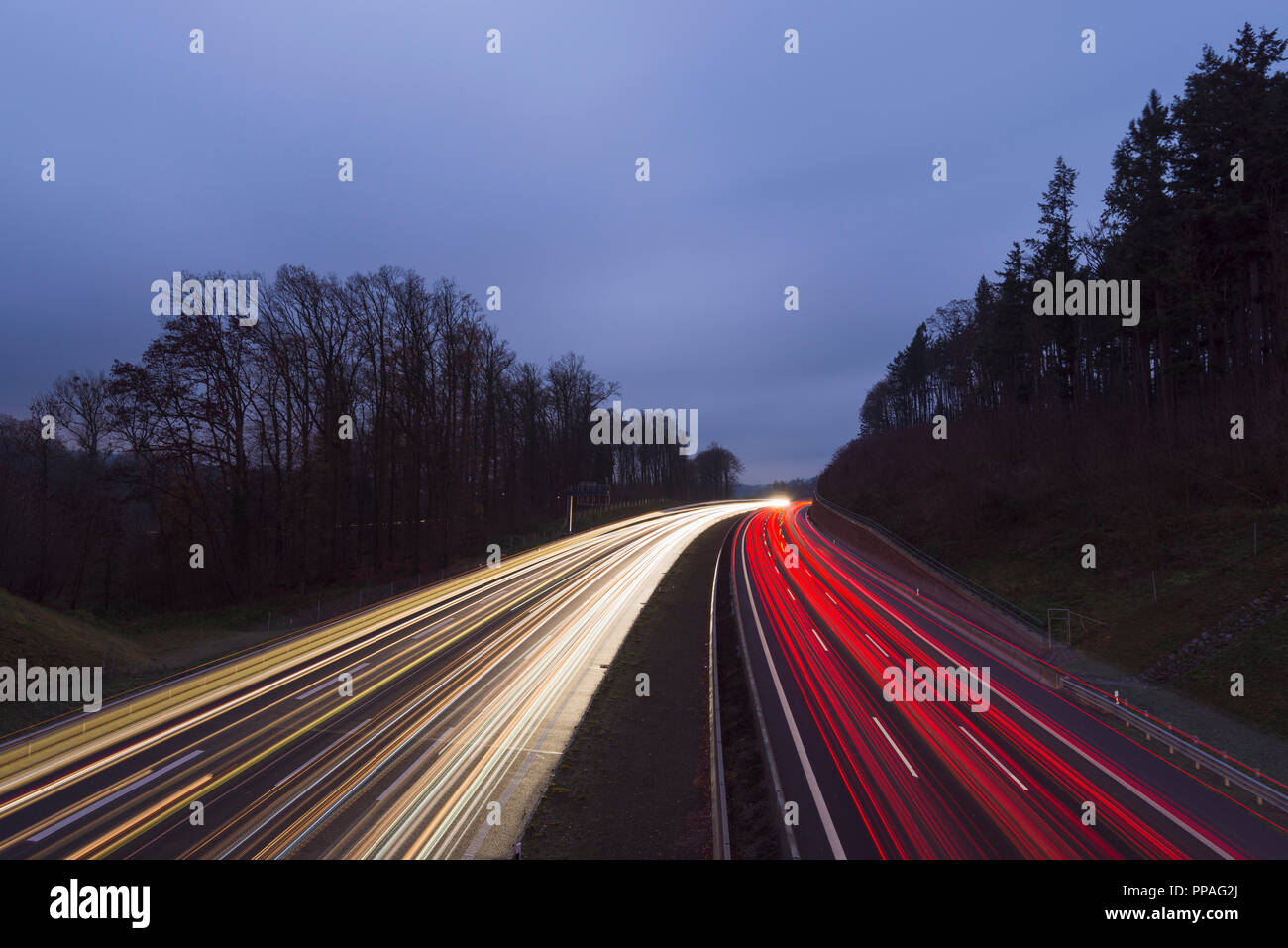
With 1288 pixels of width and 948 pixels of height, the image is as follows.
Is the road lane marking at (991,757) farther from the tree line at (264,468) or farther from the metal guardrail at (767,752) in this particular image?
the tree line at (264,468)

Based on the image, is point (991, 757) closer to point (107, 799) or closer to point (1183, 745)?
point (1183, 745)

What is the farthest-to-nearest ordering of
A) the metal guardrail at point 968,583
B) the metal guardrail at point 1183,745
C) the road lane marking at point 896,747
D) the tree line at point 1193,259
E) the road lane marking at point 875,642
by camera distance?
the tree line at point 1193,259 < the metal guardrail at point 968,583 < the road lane marking at point 875,642 < the road lane marking at point 896,747 < the metal guardrail at point 1183,745

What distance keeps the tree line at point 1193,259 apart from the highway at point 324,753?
112 feet

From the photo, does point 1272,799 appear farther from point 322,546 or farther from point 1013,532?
point 322,546

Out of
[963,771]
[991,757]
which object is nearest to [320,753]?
[963,771]

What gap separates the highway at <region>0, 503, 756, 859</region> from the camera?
29.4 feet

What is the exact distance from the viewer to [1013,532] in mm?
31094

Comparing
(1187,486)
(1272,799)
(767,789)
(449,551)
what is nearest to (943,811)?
(767,789)

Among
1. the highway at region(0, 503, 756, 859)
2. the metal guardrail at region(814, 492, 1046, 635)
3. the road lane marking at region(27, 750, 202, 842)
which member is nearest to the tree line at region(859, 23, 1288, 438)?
the metal guardrail at region(814, 492, 1046, 635)

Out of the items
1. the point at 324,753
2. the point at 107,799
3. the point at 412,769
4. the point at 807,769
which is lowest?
the point at 807,769

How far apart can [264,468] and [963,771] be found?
133 ft

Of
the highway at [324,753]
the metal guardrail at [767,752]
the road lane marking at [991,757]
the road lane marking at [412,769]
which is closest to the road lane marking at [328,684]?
the highway at [324,753]

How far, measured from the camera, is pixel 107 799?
390 inches

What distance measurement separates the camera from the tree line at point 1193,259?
2838 centimetres
